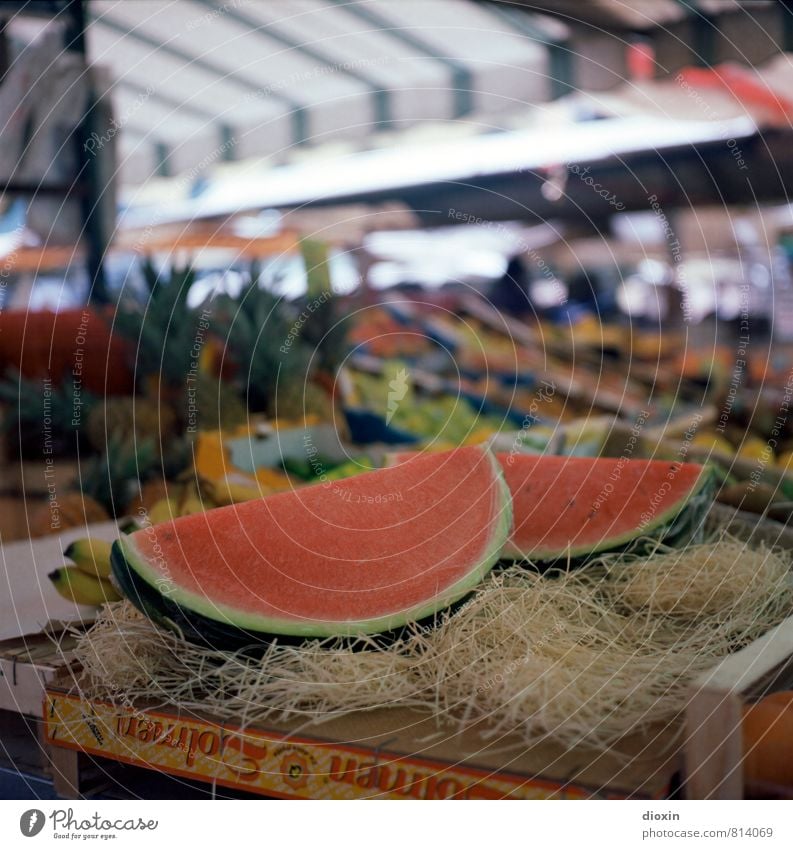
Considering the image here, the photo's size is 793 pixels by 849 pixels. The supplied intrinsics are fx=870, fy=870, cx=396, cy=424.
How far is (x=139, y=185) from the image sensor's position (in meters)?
0.65

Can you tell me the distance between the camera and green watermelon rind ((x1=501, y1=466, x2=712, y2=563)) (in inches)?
22.0

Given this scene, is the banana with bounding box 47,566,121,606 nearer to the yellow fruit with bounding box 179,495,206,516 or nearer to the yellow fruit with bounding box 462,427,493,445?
the yellow fruit with bounding box 179,495,206,516

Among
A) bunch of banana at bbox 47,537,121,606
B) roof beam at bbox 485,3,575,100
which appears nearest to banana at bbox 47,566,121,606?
bunch of banana at bbox 47,537,121,606

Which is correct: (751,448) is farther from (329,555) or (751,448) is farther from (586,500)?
(329,555)

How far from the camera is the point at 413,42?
631 millimetres

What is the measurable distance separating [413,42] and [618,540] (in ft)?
1.26

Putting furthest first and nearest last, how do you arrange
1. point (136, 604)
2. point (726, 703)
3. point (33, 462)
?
point (33, 462), point (136, 604), point (726, 703)

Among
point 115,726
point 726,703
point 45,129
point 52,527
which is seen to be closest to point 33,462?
point 52,527

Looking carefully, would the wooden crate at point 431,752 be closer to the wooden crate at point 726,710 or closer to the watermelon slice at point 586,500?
the wooden crate at point 726,710

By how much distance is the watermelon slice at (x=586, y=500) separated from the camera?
58 cm

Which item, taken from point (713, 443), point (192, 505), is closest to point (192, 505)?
point (192, 505)

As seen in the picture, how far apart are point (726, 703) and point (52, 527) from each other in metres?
0.57

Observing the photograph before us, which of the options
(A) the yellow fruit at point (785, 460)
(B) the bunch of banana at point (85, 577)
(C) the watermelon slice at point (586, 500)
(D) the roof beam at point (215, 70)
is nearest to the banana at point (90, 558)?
(B) the bunch of banana at point (85, 577)
